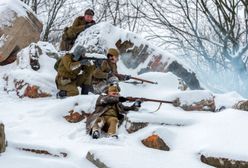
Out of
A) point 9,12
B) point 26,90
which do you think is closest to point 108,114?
point 26,90

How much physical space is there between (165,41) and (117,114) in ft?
30.5

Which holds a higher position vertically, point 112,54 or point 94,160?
point 112,54

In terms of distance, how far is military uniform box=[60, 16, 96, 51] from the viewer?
33.1ft

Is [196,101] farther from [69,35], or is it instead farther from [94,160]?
[69,35]

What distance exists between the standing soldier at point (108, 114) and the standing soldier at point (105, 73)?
5.73ft

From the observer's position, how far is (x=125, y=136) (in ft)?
19.7

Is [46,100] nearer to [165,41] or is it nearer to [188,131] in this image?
[188,131]

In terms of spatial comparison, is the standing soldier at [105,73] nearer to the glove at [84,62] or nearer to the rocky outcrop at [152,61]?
the glove at [84,62]

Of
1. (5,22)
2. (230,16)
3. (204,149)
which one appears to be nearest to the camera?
(204,149)

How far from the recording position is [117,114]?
6.45 m

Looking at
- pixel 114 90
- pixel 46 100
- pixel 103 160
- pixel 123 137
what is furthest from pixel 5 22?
pixel 103 160

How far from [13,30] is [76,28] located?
5.29ft

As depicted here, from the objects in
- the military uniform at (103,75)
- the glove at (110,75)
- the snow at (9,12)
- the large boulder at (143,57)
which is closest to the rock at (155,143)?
the military uniform at (103,75)

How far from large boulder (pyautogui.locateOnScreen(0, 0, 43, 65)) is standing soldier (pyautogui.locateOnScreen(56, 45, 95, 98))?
2.78m
